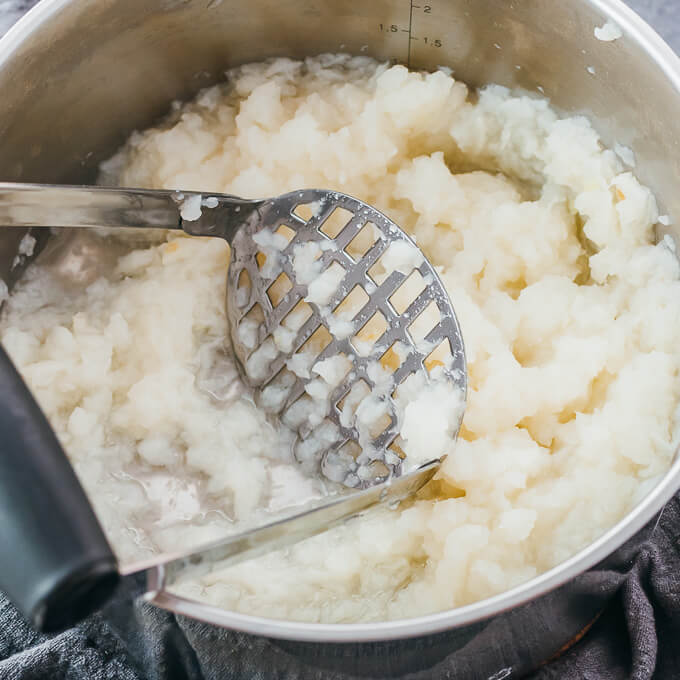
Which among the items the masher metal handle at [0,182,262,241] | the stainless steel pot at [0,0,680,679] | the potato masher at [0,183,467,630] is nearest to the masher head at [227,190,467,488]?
the potato masher at [0,183,467,630]

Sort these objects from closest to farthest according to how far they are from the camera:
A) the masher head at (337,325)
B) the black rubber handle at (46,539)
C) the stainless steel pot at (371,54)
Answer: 1. the black rubber handle at (46,539)
2. the stainless steel pot at (371,54)
3. the masher head at (337,325)

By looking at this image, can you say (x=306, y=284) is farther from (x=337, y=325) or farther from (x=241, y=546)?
(x=241, y=546)

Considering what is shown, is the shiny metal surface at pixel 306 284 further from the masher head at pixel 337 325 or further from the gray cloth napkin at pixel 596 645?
the gray cloth napkin at pixel 596 645

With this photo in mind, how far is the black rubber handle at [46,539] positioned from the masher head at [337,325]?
1.84 feet

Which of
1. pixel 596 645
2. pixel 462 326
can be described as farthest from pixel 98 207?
pixel 596 645

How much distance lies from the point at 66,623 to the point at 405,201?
91 centimetres

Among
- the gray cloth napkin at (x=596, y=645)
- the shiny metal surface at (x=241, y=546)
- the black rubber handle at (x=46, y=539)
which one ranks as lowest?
the gray cloth napkin at (x=596, y=645)

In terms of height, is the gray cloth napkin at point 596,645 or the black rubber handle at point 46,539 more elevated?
the black rubber handle at point 46,539

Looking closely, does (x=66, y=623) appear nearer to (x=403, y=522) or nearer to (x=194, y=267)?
(x=403, y=522)

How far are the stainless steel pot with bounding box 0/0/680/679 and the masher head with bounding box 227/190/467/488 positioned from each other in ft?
1.04

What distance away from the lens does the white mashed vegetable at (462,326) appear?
1104mm

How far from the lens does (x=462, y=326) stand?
1.22 metres

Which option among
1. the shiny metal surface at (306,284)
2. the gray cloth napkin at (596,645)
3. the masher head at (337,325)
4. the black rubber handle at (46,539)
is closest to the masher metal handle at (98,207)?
the shiny metal surface at (306,284)

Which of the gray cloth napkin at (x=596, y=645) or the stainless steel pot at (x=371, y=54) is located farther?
the gray cloth napkin at (x=596, y=645)
